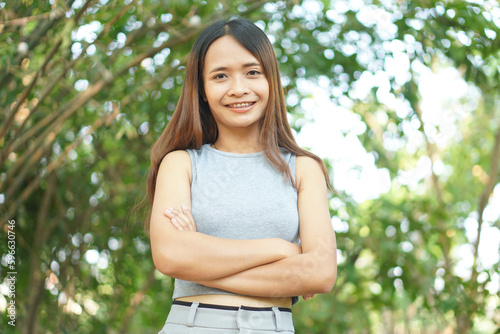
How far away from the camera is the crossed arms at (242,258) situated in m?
1.49

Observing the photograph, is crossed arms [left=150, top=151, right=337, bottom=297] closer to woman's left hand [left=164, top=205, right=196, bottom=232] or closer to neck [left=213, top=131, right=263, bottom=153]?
woman's left hand [left=164, top=205, right=196, bottom=232]

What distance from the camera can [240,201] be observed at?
5.24ft

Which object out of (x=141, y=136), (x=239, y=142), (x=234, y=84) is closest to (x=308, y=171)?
(x=239, y=142)

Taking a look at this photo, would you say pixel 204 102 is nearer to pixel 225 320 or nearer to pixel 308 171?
pixel 308 171

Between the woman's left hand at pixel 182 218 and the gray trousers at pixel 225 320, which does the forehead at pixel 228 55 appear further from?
Result: the gray trousers at pixel 225 320

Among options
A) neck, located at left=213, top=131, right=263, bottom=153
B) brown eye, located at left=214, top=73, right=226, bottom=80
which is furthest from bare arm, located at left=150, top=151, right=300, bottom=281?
brown eye, located at left=214, top=73, right=226, bottom=80

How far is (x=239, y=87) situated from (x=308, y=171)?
1.04 feet

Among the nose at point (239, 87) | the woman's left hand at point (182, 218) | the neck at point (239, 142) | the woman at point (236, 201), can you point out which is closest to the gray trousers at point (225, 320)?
the woman at point (236, 201)

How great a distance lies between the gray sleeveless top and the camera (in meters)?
1.58

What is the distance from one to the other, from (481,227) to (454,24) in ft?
6.09

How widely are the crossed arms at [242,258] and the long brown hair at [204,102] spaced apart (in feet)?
0.72

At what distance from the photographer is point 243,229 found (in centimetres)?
158

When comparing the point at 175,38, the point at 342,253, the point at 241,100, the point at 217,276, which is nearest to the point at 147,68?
the point at 175,38

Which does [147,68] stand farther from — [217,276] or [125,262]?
[217,276]
